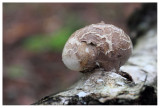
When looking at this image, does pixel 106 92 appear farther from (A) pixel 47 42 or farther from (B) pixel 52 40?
(A) pixel 47 42

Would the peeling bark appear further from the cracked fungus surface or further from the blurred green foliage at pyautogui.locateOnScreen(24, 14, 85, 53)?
the blurred green foliage at pyautogui.locateOnScreen(24, 14, 85, 53)

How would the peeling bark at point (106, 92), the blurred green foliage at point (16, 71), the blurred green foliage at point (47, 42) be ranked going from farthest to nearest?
1. the blurred green foliage at point (47, 42)
2. the blurred green foliage at point (16, 71)
3. the peeling bark at point (106, 92)

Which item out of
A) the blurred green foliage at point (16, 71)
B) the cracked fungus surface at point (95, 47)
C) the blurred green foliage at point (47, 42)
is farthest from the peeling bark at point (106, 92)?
the blurred green foliage at point (47, 42)

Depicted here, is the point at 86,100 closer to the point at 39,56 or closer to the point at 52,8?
the point at 39,56

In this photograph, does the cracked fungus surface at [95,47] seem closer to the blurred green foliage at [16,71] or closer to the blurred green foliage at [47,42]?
the blurred green foliage at [16,71]

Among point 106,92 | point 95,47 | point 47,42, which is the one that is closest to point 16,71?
point 47,42

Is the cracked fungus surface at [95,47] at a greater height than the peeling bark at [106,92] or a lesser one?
greater

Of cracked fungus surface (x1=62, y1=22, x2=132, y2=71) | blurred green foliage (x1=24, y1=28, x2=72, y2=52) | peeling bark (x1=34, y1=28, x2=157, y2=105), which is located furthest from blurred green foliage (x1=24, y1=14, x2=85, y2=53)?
cracked fungus surface (x1=62, y1=22, x2=132, y2=71)
